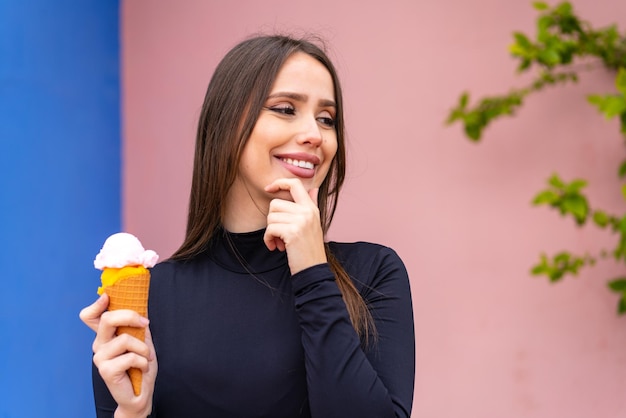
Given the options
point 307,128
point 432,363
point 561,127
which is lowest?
point 432,363

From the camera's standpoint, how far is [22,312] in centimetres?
246

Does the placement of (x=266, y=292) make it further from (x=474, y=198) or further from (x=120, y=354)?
(x=474, y=198)

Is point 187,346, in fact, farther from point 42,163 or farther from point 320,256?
point 42,163

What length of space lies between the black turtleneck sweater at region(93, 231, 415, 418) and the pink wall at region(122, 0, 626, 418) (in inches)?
42.9

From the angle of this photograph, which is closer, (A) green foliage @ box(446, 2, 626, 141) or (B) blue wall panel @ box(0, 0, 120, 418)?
(A) green foliage @ box(446, 2, 626, 141)

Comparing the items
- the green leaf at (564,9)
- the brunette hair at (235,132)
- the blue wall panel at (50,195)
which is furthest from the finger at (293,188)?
the blue wall panel at (50,195)

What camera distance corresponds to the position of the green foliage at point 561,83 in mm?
2064

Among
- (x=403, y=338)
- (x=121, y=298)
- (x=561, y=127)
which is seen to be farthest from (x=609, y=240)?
(x=121, y=298)

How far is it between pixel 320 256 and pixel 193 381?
33 cm

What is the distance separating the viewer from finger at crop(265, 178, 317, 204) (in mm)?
1366

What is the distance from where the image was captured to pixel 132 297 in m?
1.29

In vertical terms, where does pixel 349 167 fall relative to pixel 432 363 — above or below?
above

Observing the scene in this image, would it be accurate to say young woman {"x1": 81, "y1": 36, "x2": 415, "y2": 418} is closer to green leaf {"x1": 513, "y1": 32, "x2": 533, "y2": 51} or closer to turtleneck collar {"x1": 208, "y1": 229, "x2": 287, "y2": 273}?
turtleneck collar {"x1": 208, "y1": 229, "x2": 287, "y2": 273}

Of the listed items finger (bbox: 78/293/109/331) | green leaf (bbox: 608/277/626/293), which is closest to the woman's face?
finger (bbox: 78/293/109/331)
